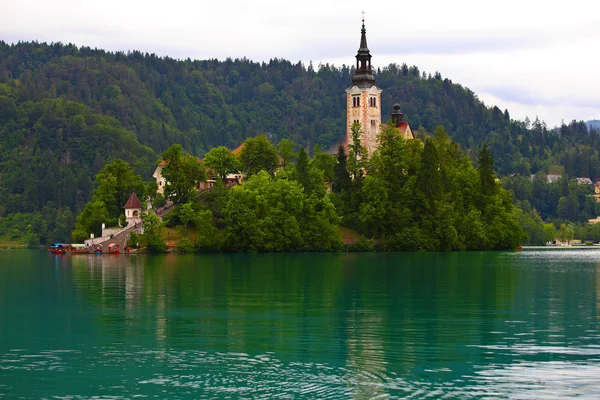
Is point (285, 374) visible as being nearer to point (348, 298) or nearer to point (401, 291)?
point (348, 298)

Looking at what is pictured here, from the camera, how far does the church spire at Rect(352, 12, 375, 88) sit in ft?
500

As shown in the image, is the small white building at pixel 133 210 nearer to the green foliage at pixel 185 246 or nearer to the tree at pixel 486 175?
the green foliage at pixel 185 246

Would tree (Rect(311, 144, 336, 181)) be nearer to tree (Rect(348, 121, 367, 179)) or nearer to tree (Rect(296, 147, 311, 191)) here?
tree (Rect(348, 121, 367, 179))

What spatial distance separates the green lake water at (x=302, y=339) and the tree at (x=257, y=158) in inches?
2976

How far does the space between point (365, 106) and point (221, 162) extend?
94.9 ft

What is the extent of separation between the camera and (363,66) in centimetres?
15762

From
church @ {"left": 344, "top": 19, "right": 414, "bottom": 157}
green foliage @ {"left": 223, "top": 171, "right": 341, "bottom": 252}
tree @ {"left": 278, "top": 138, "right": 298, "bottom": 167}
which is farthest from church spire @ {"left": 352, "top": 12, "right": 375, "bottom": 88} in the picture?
green foliage @ {"left": 223, "top": 171, "right": 341, "bottom": 252}

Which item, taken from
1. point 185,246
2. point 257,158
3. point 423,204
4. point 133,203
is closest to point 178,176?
point 133,203

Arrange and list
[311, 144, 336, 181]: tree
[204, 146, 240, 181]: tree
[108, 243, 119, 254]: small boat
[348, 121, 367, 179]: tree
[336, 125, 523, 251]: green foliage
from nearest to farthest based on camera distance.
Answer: [108, 243, 119, 254]: small boat
[336, 125, 523, 251]: green foliage
[204, 146, 240, 181]: tree
[311, 144, 336, 181]: tree
[348, 121, 367, 179]: tree

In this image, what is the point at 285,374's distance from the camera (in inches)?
1162

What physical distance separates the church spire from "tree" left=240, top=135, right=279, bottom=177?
22.4m

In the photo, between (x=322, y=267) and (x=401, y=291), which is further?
(x=322, y=267)

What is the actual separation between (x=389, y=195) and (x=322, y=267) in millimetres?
48384

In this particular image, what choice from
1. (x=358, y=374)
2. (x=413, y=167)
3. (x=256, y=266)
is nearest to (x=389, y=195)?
(x=413, y=167)
